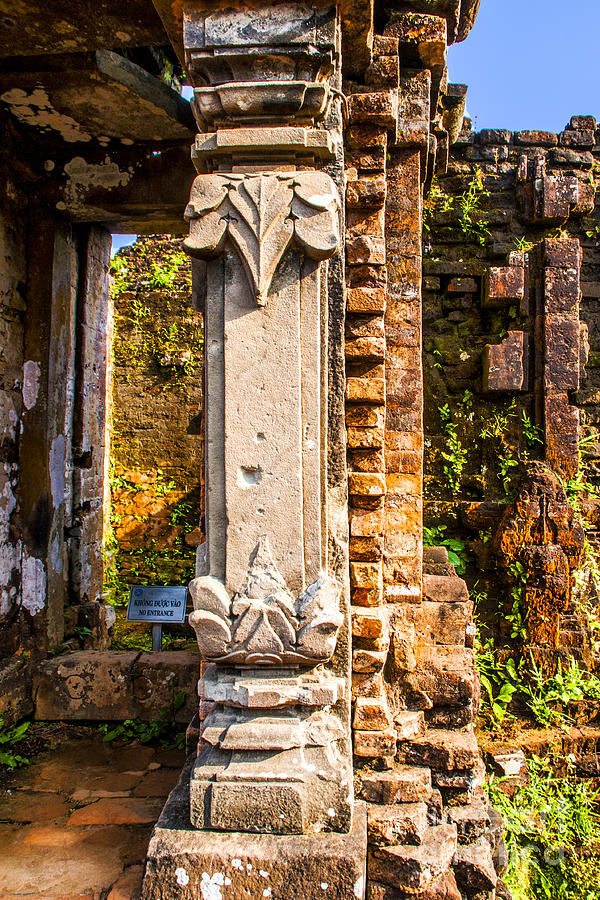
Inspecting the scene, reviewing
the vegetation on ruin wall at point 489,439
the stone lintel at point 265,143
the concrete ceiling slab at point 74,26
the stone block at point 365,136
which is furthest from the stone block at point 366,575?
the concrete ceiling slab at point 74,26

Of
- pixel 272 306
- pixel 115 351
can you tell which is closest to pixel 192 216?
pixel 272 306

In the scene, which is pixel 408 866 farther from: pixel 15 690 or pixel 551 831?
pixel 15 690

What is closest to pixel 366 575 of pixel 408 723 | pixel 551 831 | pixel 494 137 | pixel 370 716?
pixel 370 716

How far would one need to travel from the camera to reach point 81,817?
9.46ft

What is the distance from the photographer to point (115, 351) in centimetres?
918

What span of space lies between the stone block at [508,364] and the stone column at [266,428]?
3365 mm

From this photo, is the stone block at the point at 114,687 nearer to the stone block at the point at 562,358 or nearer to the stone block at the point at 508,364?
the stone block at the point at 508,364

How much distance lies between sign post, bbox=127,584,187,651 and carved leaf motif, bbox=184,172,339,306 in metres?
2.91

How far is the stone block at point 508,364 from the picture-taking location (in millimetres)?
5070

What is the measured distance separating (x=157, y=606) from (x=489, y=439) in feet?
9.90

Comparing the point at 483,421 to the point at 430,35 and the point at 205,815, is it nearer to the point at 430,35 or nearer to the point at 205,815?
the point at 430,35

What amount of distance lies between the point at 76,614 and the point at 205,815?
9.47 feet

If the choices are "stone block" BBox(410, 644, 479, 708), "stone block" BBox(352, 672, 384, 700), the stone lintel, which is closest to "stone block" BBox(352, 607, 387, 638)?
"stone block" BBox(352, 672, 384, 700)

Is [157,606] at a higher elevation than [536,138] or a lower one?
lower
